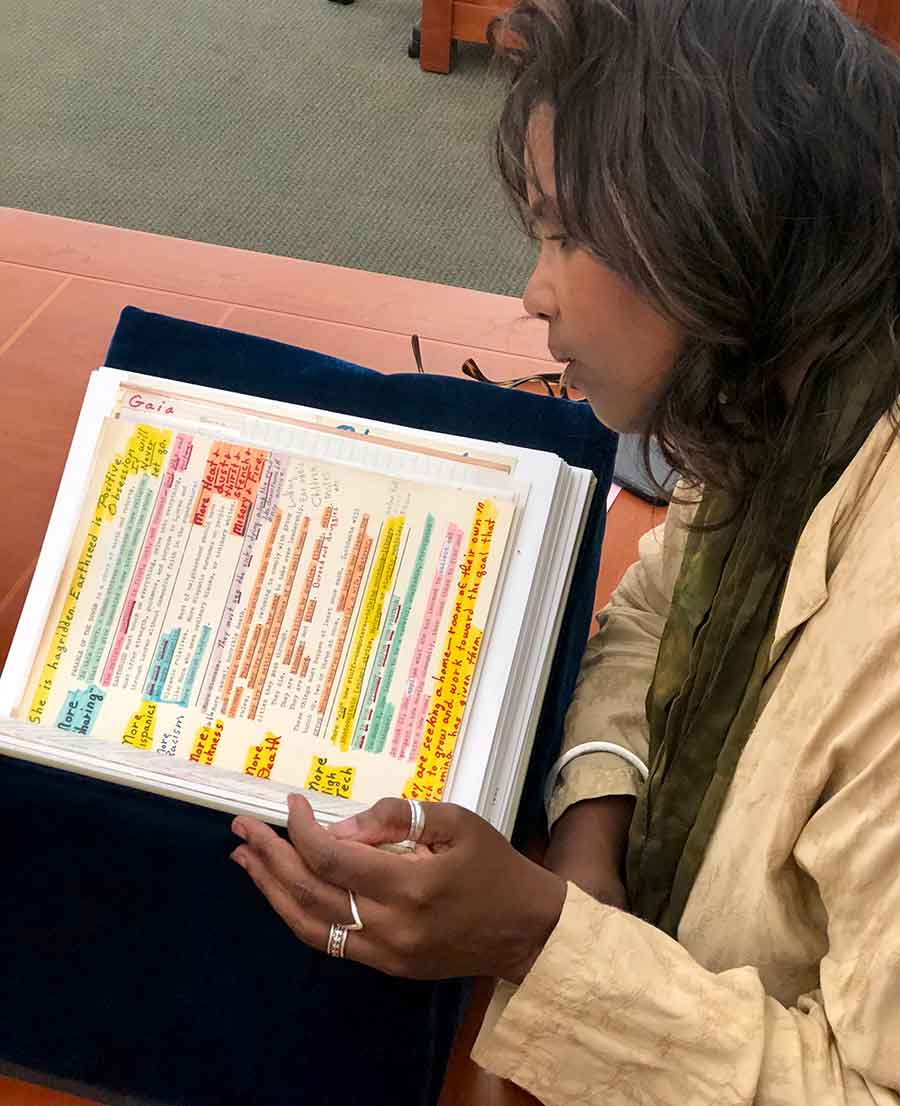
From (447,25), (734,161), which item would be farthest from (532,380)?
(447,25)

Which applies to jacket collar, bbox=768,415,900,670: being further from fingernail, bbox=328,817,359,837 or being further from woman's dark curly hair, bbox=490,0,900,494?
fingernail, bbox=328,817,359,837

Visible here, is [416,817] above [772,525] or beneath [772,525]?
beneath

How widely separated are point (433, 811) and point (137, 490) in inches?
11.5

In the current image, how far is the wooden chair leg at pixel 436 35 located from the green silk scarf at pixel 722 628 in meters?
2.47

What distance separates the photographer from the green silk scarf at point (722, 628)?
0.73 m

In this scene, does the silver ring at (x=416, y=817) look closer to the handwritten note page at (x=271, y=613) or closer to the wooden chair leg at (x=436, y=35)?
the handwritten note page at (x=271, y=613)

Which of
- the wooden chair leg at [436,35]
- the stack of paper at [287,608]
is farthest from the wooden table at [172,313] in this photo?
the wooden chair leg at [436,35]

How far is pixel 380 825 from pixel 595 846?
0.24m

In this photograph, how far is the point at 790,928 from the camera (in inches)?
28.6

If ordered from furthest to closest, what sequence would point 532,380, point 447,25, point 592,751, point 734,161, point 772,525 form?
point 447,25
point 532,380
point 592,751
point 772,525
point 734,161

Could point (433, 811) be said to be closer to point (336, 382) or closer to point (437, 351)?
point (336, 382)

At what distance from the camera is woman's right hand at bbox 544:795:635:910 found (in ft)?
2.83

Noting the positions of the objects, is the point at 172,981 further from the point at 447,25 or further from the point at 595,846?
the point at 447,25

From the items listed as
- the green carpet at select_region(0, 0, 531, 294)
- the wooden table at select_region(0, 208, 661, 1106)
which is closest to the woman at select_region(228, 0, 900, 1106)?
the wooden table at select_region(0, 208, 661, 1106)
